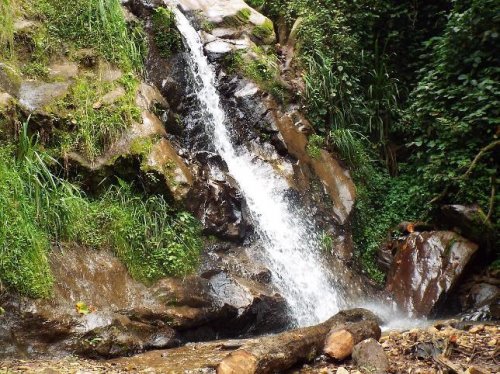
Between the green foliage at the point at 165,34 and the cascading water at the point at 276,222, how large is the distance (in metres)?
0.32

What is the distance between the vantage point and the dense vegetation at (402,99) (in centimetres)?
729

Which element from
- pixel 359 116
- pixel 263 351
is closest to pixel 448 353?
pixel 263 351

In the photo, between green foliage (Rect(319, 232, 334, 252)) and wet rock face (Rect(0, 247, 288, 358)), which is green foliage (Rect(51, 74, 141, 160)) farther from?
green foliage (Rect(319, 232, 334, 252))

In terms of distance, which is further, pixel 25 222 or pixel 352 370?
pixel 25 222

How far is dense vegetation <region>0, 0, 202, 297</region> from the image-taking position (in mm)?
4566

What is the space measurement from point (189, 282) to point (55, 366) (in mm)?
1858

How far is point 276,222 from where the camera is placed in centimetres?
718

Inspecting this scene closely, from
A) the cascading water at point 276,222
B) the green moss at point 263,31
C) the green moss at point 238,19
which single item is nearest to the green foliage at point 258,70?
the cascading water at point 276,222

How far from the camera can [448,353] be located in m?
4.25

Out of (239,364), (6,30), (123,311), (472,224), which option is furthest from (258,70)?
(239,364)

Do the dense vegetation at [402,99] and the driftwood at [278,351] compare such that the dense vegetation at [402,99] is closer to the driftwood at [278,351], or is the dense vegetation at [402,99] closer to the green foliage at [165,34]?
the green foliage at [165,34]

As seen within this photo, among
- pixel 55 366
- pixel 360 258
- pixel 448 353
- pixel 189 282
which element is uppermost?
pixel 448 353

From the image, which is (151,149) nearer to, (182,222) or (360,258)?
(182,222)

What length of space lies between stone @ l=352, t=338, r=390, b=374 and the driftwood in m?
0.26
